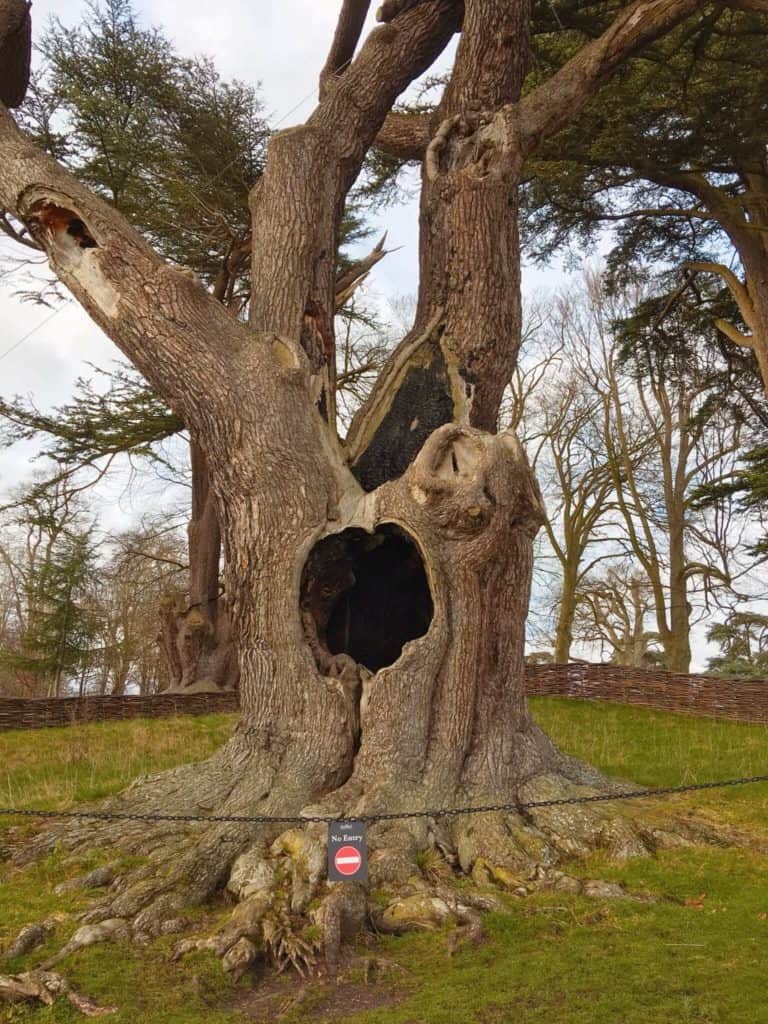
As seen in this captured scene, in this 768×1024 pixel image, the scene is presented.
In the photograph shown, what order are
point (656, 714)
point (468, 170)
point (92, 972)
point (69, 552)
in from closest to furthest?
point (92, 972)
point (468, 170)
point (656, 714)
point (69, 552)

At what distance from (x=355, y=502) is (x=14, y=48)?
5.31m

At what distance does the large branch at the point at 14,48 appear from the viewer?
268 inches

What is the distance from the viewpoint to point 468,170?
625 cm

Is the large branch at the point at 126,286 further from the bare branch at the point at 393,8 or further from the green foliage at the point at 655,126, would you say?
the green foliage at the point at 655,126

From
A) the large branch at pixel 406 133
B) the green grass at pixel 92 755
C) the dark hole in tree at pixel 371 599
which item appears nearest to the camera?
the dark hole in tree at pixel 371 599

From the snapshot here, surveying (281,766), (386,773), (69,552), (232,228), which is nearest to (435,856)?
(386,773)

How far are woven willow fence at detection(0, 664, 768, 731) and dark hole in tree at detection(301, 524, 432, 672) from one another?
622 centimetres

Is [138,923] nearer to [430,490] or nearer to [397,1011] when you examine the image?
[397,1011]

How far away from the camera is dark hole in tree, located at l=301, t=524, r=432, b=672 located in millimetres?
5480

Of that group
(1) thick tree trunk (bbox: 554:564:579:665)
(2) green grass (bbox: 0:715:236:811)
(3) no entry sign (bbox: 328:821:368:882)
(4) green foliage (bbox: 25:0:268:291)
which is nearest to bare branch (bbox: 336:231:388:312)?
(4) green foliage (bbox: 25:0:268:291)

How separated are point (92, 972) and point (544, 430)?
57.4 ft

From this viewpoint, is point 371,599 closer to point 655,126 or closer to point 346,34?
point 346,34

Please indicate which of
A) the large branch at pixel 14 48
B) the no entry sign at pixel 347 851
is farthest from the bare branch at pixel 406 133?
the no entry sign at pixel 347 851

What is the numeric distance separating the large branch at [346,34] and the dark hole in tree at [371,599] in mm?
4336
